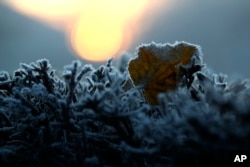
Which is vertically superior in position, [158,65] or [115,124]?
[158,65]

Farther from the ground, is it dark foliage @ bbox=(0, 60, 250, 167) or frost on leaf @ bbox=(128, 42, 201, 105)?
frost on leaf @ bbox=(128, 42, 201, 105)

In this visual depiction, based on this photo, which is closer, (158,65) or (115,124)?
(115,124)

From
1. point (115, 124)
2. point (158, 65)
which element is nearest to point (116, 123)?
point (115, 124)

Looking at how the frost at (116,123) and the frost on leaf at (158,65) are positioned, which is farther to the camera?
the frost on leaf at (158,65)

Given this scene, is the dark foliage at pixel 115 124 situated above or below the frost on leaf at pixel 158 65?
below

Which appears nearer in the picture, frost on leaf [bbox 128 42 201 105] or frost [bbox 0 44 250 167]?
frost [bbox 0 44 250 167]

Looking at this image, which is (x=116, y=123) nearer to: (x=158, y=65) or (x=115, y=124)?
(x=115, y=124)
